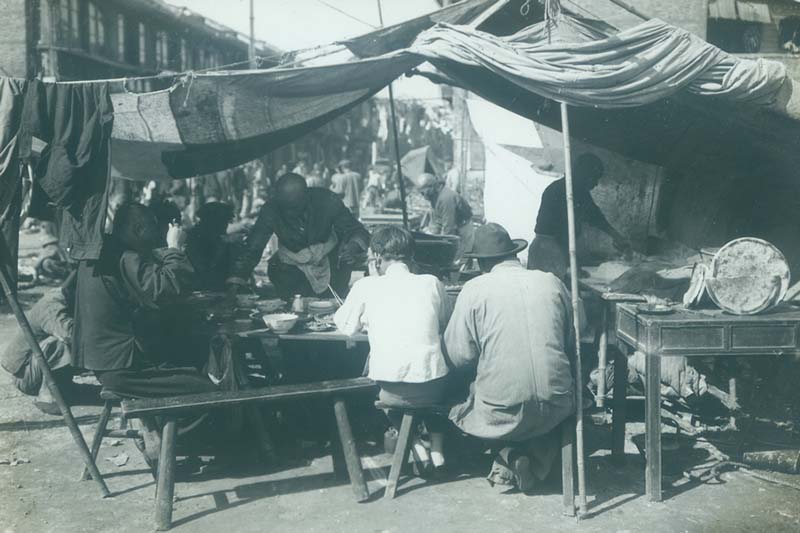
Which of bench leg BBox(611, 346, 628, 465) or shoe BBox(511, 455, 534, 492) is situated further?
bench leg BBox(611, 346, 628, 465)

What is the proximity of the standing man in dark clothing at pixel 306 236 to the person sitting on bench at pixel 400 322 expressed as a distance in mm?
2384

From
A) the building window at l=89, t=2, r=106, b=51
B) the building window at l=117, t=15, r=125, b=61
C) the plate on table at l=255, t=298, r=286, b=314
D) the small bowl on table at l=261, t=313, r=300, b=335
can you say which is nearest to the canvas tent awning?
the building window at l=117, t=15, r=125, b=61

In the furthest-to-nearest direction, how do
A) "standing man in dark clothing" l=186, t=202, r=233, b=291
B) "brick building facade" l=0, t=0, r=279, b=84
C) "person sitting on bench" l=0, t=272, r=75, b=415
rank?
"brick building facade" l=0, t=0, r=279, b=84 < "standing man in dark clothing" l=186, t=202, r=233, b=291 < "person sitting on bench" l=0, t=272, r=75, b=415

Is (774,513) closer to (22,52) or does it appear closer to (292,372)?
(292,372)

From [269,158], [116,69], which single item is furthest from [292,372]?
[269,158]

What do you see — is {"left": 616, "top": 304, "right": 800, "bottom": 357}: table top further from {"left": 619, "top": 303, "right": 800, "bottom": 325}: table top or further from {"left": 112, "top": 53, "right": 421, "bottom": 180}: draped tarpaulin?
{"left": 112, "top": 53, "right": 421, "bottom": 180}: draped tarpaulin

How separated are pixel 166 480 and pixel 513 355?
2159 mm

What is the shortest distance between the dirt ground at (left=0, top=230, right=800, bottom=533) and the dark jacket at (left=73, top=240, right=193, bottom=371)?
86 cm

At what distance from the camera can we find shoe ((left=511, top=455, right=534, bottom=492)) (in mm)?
4535

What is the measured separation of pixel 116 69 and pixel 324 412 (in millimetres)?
19427

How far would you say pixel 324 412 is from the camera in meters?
5.94

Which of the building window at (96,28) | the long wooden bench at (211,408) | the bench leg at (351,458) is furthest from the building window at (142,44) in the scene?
the bench leg at (351,458)

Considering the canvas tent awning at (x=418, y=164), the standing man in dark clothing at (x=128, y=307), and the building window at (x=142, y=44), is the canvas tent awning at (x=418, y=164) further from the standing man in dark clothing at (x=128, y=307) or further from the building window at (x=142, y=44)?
the standing man in dark clothing at (x=128, y=307)

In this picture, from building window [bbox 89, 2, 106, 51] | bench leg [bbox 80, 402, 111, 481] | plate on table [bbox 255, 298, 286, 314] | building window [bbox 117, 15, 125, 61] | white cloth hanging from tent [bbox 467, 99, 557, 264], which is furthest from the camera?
building window [bbox 117, 15, 125, 61]
